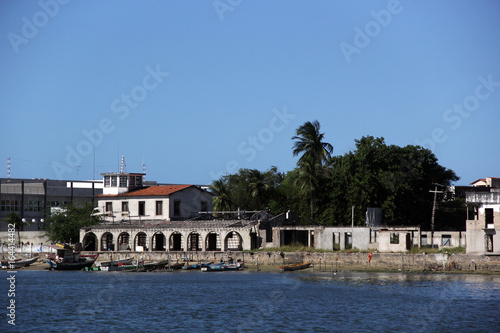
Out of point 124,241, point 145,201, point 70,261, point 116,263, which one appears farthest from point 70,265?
point 145,201

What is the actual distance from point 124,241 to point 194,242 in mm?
8204

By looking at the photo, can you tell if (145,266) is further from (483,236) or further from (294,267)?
(483,236)

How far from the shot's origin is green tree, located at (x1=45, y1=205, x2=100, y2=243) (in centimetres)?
8050

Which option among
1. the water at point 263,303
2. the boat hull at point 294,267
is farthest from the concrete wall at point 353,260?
the water at point 263,303

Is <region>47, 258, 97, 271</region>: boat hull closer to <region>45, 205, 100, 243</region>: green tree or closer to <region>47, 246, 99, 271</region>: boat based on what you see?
<region>47, 246, 99, 271</region>: boat

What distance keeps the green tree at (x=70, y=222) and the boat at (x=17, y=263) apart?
4859mm

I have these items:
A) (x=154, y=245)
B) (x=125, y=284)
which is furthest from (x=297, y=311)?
(x=154, y=245)

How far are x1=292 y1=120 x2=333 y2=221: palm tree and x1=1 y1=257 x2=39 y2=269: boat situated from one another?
105 feet

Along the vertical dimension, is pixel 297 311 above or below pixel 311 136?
below

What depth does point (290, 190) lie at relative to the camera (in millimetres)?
97875

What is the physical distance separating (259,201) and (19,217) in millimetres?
35979

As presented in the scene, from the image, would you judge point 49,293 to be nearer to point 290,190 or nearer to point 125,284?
point 125,284

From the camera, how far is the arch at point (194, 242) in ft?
249

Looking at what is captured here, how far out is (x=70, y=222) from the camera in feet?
267
